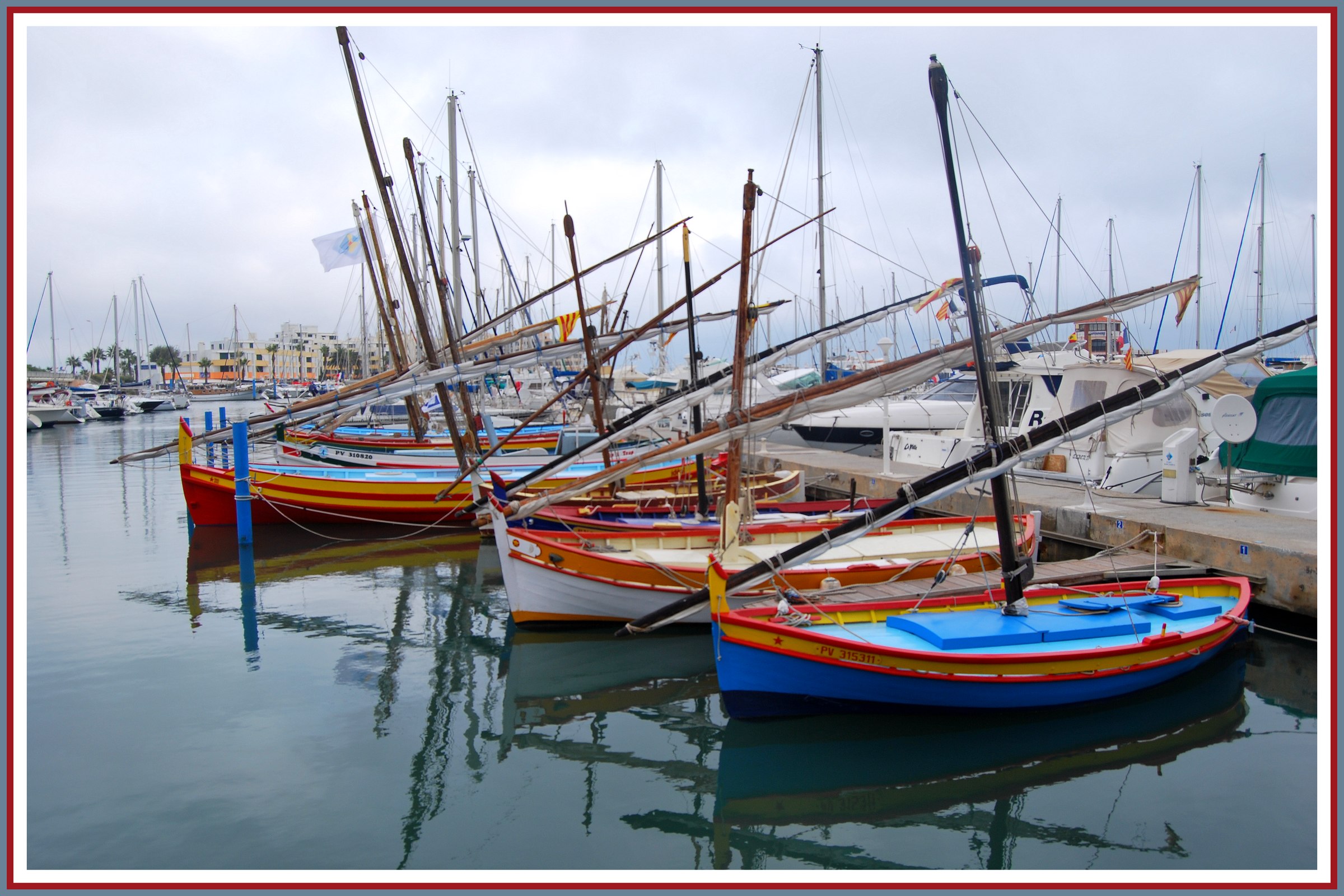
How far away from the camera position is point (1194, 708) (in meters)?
10.5

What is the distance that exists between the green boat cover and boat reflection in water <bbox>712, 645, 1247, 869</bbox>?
6.35 meters

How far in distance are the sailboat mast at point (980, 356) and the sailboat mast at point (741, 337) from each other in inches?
167

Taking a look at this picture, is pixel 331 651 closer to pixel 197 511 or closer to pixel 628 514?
pixel 628 514

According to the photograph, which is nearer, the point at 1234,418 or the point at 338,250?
the point at 1234,418

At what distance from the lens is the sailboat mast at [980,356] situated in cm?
963

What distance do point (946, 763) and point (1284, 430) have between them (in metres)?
11.3

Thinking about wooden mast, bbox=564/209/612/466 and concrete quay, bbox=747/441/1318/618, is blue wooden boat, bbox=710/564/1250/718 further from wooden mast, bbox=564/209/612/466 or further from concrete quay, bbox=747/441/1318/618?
wooden mast, bbox=564/209/612/466

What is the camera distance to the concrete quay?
12359mm

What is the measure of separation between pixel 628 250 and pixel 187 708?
12.0 metres

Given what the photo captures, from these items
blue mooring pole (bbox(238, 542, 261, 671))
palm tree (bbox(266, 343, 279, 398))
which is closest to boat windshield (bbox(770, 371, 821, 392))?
blue mooring pole (bbox(238, 542, 261, 671))

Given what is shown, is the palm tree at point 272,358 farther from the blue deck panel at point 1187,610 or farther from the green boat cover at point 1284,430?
the blue deck panel at point 1187,610

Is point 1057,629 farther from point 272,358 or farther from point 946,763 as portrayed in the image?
point 272,358

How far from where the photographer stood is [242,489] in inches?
811

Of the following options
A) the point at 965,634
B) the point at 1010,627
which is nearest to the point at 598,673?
the point at 965,634
